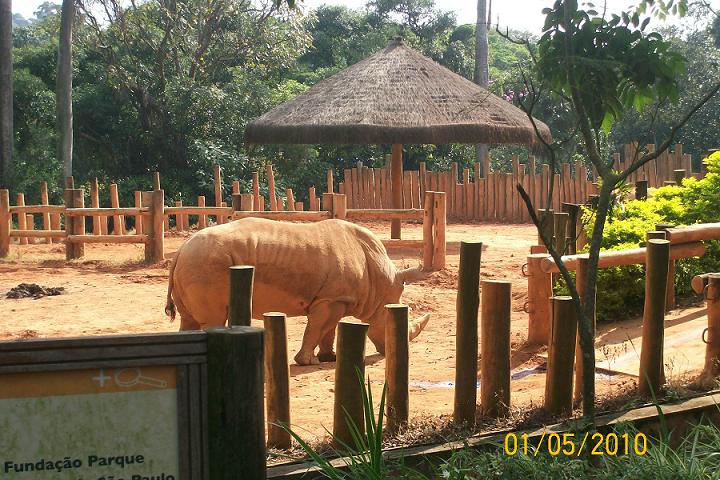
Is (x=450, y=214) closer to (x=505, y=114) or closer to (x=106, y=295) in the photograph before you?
(x=505, y=114)

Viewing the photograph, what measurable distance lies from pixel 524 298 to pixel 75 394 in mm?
8680

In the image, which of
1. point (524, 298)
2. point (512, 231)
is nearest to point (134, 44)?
point (512, 231)

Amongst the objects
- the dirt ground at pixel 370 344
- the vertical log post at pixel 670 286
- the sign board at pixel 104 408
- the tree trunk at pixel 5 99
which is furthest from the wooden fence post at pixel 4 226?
the sign board at pixel 104 408

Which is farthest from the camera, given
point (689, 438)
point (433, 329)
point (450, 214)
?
point (450, 214)

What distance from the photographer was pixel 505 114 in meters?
17.9

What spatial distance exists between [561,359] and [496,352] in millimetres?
342

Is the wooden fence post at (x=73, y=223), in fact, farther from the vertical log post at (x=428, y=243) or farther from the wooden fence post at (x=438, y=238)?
the wooden fence post at (x=438, y=238)

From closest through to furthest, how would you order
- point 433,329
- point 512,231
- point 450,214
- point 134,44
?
point 433,329 < point 512,231 < point 450,214 < point 134,44

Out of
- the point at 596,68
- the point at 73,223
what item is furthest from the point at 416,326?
the point at 73,223

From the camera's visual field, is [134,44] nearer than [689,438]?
No

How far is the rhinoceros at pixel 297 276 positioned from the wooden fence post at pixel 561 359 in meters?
3.71

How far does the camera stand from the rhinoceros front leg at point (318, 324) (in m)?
9.11

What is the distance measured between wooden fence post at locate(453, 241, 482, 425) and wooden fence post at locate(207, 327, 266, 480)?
205cm

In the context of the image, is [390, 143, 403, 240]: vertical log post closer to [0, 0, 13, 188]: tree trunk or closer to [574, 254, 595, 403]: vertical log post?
[0, 0, 13, 188]: tree trunk
